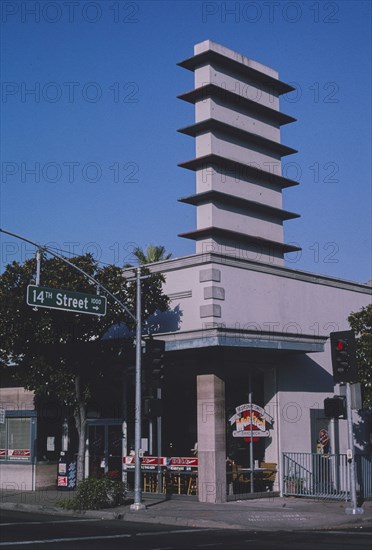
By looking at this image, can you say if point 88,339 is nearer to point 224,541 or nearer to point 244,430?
point 244,430

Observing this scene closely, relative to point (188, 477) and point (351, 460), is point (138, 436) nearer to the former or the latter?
point (188, 477)

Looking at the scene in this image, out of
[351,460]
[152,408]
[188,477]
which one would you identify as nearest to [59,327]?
[152,408]

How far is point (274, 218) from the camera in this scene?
129ft

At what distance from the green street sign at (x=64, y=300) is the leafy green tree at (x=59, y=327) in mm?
2323

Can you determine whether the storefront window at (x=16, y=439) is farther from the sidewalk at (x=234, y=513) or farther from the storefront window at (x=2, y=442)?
the sidewalk at (x=234, y=513)

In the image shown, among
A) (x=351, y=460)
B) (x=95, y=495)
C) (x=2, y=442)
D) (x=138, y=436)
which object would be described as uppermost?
(x=138, y=436)

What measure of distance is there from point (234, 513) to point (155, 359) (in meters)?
5.08

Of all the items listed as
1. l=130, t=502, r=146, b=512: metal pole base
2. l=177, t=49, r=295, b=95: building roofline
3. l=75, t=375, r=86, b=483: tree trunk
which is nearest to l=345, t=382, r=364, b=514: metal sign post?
l=130, t=502, r=146, b=512: metal pole base

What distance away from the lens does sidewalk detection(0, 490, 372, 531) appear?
19.5m

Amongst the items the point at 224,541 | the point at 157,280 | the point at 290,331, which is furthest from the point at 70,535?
the point at 290,331

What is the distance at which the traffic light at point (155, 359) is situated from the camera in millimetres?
23312

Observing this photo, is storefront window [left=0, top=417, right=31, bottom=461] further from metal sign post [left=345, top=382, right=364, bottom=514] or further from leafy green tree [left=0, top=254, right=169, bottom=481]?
metal sign post [left=345, top=382, right=364, bottom=514]

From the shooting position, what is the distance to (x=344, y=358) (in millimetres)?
22281

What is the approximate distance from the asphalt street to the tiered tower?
17830 mm
